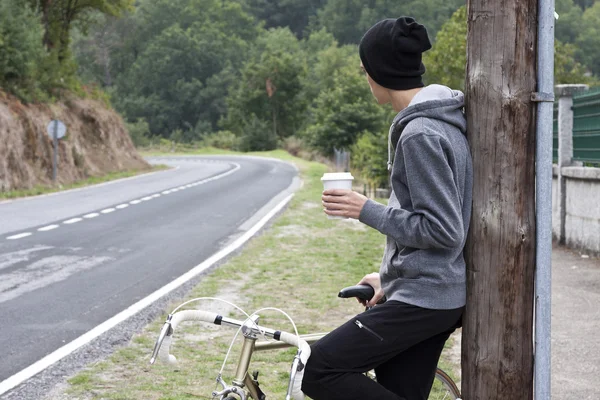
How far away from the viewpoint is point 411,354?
11.4 feet

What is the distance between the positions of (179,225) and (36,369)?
10.9 metres

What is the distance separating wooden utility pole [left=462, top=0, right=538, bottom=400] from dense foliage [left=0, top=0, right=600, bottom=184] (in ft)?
95.7

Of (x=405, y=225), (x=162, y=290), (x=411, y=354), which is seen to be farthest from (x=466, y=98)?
(x=162, y=290)

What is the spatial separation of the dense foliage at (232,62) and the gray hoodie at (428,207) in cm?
2930

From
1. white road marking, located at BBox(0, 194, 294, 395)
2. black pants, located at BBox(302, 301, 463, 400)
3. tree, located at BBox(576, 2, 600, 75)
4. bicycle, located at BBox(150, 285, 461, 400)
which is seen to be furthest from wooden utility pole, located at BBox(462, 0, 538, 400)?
tree, located at BBox(576, 2, 600, 75)

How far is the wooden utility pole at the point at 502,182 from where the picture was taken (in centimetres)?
342

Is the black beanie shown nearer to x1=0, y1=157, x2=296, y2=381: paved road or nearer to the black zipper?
the black zipper

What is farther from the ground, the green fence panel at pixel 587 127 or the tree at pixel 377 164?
the green fence panel at pixel 587 127

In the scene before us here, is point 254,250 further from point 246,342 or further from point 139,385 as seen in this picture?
point 246,342

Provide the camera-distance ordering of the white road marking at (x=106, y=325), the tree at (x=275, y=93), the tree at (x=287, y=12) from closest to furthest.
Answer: the white road marking at (x=106, y=325) → the tree at (x=275, y=93) → the tree at (x=287, y=12)

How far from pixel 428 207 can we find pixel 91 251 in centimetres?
1093

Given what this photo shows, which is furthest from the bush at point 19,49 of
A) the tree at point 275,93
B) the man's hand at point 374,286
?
the tree at point 275,93

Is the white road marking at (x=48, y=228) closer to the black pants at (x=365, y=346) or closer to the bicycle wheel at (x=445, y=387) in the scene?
the bicycle wheel at (x=445, y=387)

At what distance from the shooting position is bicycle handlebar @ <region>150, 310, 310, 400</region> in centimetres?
303
